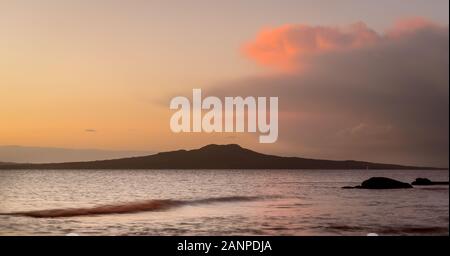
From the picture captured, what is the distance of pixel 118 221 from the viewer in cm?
4044

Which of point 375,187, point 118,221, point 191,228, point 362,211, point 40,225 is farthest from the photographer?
point 375,187

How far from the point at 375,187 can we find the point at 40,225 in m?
67.8

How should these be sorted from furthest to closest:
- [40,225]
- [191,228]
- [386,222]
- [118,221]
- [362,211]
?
[362,211], [386,222], [118,221], [40,225], [191,228]
